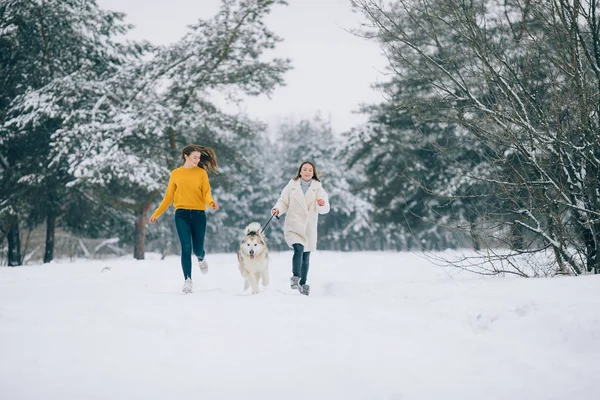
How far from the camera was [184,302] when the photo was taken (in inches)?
192

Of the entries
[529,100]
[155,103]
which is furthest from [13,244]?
[529,100]

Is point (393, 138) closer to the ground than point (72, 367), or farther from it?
farther from it

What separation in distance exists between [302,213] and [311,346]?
129 inches

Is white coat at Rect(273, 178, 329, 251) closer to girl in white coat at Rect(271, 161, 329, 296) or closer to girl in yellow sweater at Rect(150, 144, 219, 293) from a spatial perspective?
girl in white coat at Rect(271, 161, 329, 296)

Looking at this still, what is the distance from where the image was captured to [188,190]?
20.4ft

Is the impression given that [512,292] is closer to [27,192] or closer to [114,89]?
[114,89]

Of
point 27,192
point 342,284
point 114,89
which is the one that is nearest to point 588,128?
point 342,284

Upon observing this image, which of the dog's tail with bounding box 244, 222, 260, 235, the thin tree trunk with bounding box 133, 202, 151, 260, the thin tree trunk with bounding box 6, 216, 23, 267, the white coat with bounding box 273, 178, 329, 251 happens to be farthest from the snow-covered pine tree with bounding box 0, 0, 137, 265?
the white coat with bounding box 273, 178, 329, 251

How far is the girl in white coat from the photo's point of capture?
647 centimetres

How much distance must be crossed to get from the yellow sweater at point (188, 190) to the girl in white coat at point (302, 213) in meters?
1.10

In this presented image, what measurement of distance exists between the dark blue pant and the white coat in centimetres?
121

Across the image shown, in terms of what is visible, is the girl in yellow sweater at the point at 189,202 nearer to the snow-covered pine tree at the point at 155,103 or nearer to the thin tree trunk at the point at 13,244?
the snow-covered pine tree at the point at 155,103

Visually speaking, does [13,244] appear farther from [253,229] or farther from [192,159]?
[253,229]

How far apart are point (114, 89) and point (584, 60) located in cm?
1432
